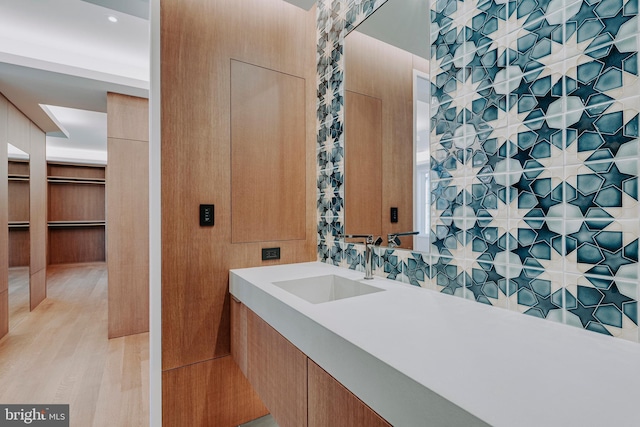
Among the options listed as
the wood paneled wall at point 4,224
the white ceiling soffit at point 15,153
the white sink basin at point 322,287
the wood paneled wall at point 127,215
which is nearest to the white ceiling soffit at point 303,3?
the white sink basin at point 322,287

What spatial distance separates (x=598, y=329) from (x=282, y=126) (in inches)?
63.0

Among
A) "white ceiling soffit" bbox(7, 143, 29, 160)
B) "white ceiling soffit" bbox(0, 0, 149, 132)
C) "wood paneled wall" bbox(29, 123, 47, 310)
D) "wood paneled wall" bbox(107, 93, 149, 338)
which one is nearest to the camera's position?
"white ceiling soffit" bbox(0, 0, 149, 132)

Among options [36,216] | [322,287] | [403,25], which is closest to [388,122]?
[403,25]

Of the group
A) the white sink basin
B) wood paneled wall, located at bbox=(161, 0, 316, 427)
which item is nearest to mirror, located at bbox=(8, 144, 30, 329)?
wood paneled wall, located at bbox=(161, 0, 316, 427)

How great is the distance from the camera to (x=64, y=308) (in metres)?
3.96

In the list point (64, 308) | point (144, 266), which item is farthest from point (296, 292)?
point (64, 308)

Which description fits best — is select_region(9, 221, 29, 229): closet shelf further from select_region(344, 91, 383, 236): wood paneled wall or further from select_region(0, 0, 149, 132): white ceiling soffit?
select_region(344, 91, 383, 236): wood paneled wall

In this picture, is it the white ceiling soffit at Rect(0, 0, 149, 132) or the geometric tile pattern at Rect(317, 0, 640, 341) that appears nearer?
the geometric tile pattern at Rect(317, 0, 640, 341)

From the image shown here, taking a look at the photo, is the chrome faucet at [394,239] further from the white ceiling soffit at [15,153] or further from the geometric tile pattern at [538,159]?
the white ceiling soffit at [15,153]

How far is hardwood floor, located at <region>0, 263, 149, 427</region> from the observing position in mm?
A: 2006

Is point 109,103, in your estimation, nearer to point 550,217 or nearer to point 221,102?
point 221,102

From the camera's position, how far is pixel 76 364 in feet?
8.36

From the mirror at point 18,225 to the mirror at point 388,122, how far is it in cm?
388

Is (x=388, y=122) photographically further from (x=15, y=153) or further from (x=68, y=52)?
(x=15, y=153)
